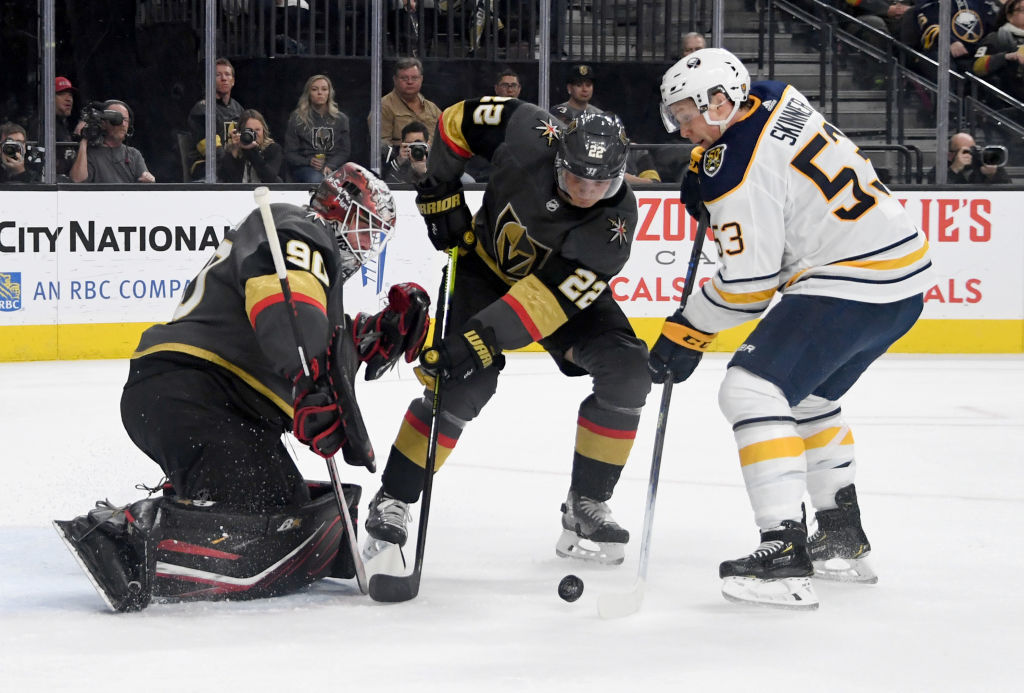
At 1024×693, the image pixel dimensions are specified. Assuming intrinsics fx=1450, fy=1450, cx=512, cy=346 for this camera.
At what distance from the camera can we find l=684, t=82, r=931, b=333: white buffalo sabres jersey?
292 cm

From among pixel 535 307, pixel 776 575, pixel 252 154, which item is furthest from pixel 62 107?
pixel 776 575

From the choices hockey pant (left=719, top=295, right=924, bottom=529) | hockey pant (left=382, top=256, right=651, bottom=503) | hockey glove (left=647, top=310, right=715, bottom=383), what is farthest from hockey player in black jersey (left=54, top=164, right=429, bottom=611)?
hockey pant (left=719, top=295, right=924, bottom=529)

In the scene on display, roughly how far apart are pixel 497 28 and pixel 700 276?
1.69 meters

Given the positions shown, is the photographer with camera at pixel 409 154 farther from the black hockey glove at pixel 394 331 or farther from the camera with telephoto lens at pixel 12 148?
the black hockey glove at pixel 394 331

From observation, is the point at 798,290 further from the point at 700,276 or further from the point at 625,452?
the point at 700,276

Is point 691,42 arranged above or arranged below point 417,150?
A: above

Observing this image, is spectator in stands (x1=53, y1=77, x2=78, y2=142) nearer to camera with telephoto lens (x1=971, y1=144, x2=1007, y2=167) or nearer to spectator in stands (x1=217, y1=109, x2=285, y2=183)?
spectator in stands (x1=217, y1=109, x2=285, y2=183)

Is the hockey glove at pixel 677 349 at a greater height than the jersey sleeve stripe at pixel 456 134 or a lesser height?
lesser

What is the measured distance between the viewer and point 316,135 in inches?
288

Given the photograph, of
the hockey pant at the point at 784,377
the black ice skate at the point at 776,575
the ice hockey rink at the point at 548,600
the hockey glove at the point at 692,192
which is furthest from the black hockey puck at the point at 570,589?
the hockey glove at the point at 692,192

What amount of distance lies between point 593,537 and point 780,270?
0.79 metres

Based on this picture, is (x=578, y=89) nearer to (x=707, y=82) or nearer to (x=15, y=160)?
(x=15, y=160)

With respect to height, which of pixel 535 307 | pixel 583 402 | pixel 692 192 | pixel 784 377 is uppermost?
pixel 692 192

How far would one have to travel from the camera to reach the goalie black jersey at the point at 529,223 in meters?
3.22
